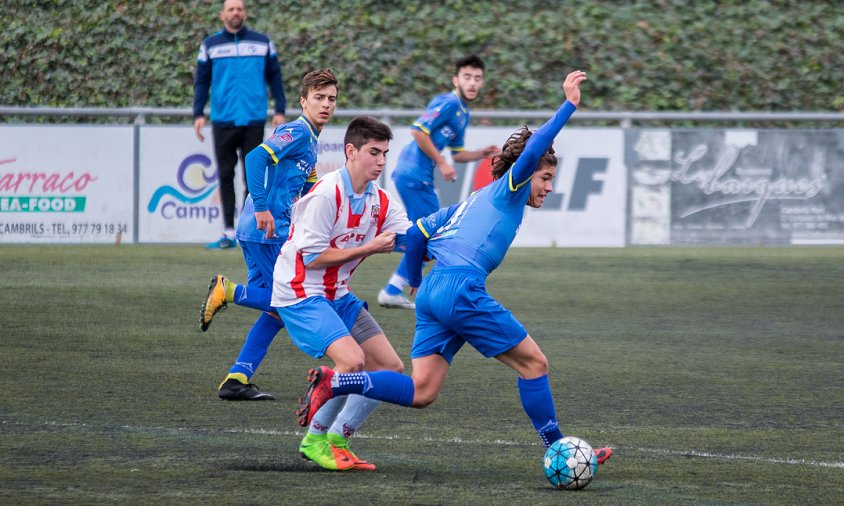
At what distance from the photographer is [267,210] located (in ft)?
24.6

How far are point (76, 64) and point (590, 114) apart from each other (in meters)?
7.62

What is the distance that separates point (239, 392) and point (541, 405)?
2085 millimetres

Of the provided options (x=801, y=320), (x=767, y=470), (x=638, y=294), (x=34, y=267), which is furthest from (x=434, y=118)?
(x=767, y=470)

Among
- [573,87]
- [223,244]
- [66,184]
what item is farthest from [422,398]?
[66,184]

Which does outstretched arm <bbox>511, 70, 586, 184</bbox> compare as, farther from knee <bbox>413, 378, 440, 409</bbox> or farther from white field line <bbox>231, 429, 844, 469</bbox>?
white field line <bbox>231, 429, 844, 469</bbox>

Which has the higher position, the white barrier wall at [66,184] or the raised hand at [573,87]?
the raised hand at [573,87]

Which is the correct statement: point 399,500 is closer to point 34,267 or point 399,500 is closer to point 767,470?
point 767,470

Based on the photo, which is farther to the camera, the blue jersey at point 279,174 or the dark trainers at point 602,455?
the blue jersey at point 279,174

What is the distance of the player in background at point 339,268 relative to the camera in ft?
18.7

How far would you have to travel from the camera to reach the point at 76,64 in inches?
762

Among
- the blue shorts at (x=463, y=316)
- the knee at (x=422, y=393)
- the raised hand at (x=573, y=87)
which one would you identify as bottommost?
the knee at (x=422, y=393)

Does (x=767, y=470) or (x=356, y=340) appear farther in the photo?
(x=356, y=340)

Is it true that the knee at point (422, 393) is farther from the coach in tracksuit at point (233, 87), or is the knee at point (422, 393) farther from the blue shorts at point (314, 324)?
the coach in tracksuit at point (233, 87)

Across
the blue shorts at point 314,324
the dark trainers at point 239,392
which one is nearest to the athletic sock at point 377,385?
the blue shorts at point 314,324
